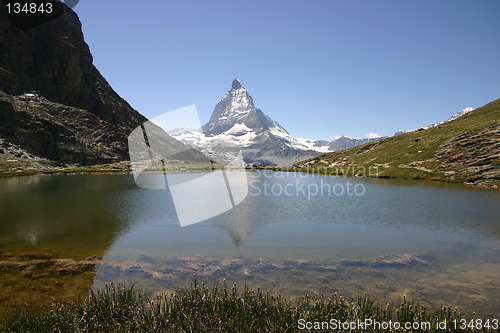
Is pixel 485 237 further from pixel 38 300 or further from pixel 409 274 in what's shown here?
pixel 38 300

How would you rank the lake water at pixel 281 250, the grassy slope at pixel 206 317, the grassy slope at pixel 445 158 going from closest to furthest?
1. the grassy slope at pixel 206 317
2. the lake water at pixel 281 250
3. the grassy slope at pixel 445 158

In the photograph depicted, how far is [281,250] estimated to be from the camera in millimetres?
22547

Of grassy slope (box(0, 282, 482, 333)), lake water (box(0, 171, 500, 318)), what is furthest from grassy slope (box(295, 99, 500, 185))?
grassy slope (box(0, 282, 482, 333))

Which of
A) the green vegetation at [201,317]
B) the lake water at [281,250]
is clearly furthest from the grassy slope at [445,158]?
the green vegetation at [201,317]

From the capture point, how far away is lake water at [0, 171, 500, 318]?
52.8 feet

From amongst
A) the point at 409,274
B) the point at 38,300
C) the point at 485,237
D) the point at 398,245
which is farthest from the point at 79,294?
the point at 485,237

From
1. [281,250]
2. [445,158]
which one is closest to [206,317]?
[281,250]

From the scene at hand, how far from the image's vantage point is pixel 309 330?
10.8 metres

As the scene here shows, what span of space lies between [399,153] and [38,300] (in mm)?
115529

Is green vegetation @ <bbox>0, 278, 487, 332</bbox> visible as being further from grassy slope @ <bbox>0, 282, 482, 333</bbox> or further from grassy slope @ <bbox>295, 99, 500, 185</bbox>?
grassy slope @ <bbox>295, 99, 500, 185</bbox>

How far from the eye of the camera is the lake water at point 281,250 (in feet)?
52.8

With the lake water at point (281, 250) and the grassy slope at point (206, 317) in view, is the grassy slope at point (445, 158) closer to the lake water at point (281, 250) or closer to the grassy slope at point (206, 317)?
the lake water at point (281, 250)

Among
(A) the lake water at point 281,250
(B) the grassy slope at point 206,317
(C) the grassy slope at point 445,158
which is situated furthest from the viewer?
(C) the grassy slope at point 445,158

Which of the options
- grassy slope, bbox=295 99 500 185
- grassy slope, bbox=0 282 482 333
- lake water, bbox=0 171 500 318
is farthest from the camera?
grassy slope, bbox=295 99 500 185
